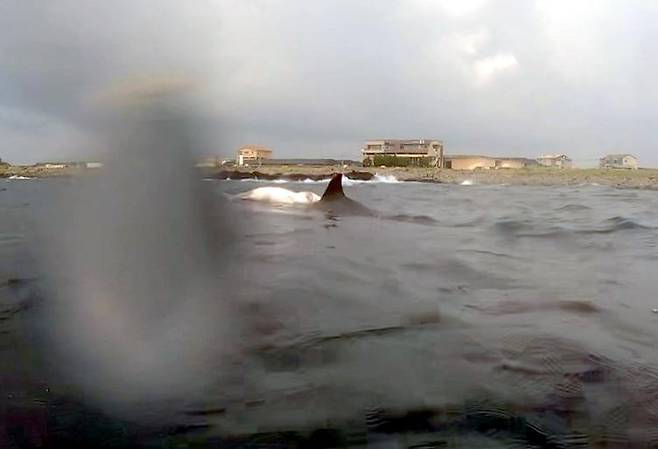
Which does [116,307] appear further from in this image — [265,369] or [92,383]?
[265,369]

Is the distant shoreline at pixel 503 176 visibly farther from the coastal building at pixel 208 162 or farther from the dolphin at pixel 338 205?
the coastal building at pixel 208 162

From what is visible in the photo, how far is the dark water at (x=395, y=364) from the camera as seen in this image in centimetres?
251

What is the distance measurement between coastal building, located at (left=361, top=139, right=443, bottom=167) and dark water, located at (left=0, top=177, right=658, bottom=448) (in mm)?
61110

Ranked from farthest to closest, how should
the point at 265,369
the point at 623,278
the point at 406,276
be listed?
the point at 623,278, the point at 406,276, the point at 265,369

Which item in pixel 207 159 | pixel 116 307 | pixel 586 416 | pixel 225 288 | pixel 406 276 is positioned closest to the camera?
pixel 586 416

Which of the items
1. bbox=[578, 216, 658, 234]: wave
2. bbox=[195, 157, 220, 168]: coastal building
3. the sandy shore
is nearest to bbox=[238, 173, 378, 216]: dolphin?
bbox=[578, 216, 658, 234]: wave

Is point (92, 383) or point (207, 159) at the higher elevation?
point (207, 159)

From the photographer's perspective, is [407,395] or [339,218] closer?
[407,395]

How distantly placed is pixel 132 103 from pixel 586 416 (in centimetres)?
320

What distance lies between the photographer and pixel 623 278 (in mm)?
6262

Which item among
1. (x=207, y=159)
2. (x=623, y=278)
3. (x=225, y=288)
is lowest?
(x=623, y=278)

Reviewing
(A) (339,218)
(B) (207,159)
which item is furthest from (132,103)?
(A) (339,218)

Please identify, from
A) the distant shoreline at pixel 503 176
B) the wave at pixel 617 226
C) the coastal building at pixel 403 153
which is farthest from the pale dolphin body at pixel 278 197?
the coastal building at pixel 403 153

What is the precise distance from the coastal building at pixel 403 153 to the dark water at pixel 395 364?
200 feet
